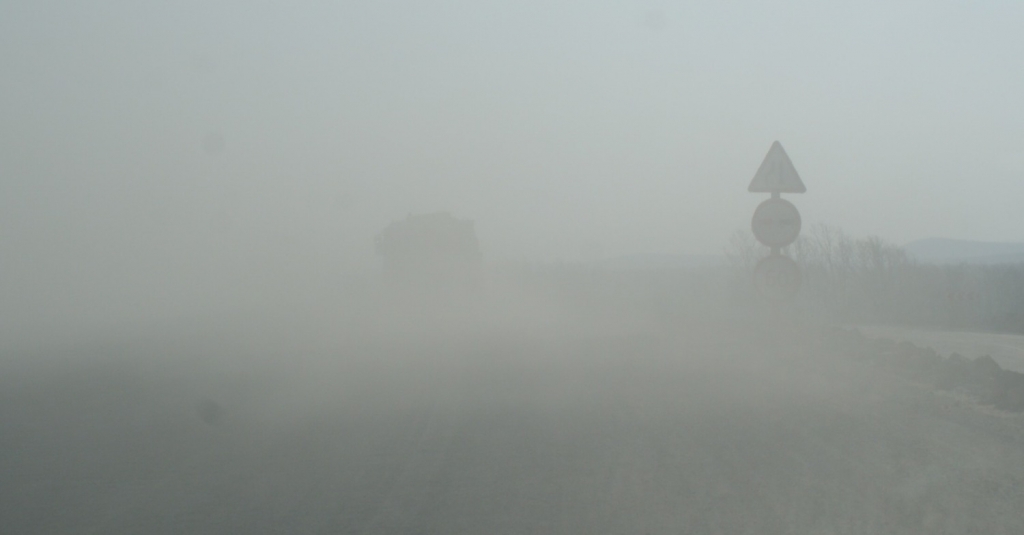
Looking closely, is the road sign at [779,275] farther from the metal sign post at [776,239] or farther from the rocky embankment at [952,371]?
the rocky embankment at [952,371]

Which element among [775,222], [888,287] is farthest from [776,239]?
[888,287]

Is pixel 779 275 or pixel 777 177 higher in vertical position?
pixel 777 177

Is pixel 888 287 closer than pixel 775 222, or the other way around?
pixel 775 222

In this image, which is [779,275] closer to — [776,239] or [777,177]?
[776,239]

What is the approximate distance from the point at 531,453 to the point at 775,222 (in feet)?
12.0

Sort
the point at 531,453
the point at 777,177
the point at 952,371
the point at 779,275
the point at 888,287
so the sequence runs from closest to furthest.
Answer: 1. the point at 531,453
2. the point at 779,275
3. the point at 777,177
4. the point at 952,371
5. the point at 888,287

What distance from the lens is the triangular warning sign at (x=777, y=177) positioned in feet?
33.9

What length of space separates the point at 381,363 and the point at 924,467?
12795 millimetres

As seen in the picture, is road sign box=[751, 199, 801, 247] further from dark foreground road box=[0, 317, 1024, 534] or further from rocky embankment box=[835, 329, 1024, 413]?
rocky embankment box=[835, 329, 1024, 413]

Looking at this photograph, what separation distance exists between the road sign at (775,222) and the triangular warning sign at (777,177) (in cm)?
24

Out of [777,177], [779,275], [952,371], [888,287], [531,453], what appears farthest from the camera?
[888,287]

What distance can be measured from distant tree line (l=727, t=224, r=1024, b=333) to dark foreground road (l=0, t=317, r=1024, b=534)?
20.9m

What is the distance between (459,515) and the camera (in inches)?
285

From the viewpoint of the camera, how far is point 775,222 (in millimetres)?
10156
